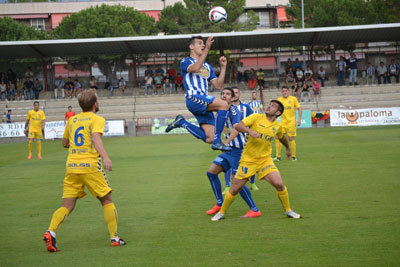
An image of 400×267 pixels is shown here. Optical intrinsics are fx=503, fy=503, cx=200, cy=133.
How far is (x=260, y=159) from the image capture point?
784cm

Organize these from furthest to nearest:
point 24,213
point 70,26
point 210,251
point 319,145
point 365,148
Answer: point 70,26
point 319,145
point 365,148
point 24,213
point 210,251

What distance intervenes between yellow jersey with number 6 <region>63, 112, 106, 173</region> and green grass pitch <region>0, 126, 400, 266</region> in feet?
3.51

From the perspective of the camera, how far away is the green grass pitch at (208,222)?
5867mm

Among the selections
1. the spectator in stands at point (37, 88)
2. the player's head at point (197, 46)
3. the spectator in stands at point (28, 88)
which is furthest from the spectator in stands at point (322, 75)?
the player's head at point (197, 46)

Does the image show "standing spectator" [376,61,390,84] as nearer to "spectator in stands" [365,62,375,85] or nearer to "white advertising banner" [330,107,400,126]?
"spectator in stands" [365,62,375,85]

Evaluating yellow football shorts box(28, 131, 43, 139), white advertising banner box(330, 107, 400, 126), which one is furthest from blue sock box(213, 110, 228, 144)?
white advertising banner box(330, 107, 400, 126)

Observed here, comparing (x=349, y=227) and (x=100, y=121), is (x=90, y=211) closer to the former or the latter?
(x=100, y=121)

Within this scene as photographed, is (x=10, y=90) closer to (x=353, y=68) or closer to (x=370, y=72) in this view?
(x=353, y=68)

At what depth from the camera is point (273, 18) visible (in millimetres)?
78375

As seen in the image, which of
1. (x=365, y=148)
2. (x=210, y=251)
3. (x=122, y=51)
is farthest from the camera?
(x=122, y=51)

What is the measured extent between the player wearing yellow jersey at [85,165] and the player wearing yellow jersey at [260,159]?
2.11 m

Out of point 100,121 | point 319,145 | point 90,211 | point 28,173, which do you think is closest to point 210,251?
point 100,121

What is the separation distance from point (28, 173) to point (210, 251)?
35.1 feet

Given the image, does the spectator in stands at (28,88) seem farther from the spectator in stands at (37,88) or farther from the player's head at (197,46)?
the player's head at (197,46)
